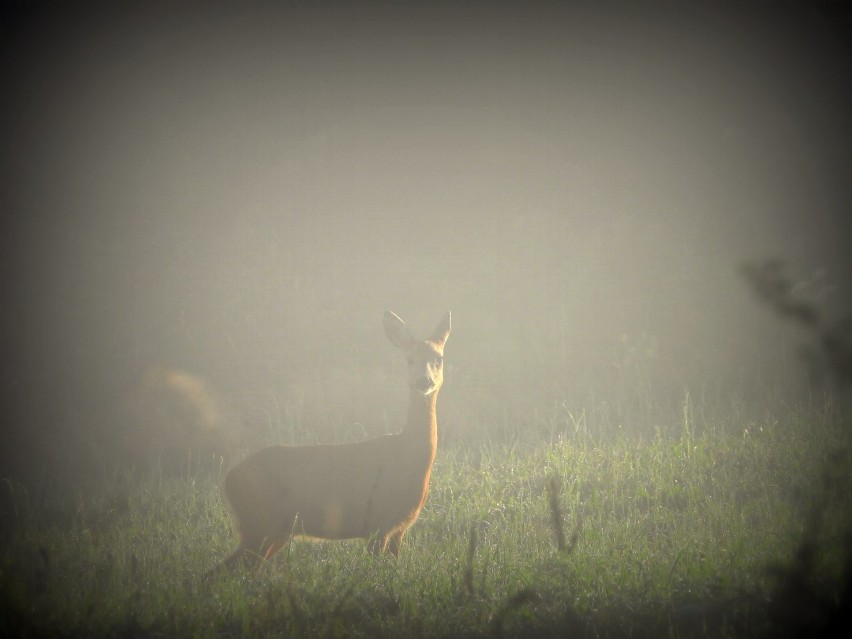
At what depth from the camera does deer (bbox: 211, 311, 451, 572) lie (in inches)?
253

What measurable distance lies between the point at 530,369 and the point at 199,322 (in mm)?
8078

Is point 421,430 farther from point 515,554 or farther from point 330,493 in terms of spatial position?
point 515,554

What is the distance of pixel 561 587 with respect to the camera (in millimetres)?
5555

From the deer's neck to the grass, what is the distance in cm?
80

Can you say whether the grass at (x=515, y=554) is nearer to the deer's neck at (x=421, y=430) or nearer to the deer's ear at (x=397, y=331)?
the deer's neck at (x=421, y=430)

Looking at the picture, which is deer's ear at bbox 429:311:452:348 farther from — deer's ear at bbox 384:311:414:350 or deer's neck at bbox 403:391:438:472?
deer's neck at bbox 403:391:438:472

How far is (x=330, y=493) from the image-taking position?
649cm

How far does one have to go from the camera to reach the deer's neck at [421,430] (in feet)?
22.2

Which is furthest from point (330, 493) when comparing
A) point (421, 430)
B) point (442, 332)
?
point (442, 332)

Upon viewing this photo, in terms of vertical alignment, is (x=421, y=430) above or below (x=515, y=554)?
above

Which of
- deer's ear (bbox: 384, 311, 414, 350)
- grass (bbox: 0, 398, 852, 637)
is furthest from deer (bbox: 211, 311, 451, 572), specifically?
deer's ear (bbox: 384, 311, 414, 350)

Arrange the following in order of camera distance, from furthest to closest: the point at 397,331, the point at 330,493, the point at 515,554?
the point at 397,331 → the point at 330,493 → the point at 515,554

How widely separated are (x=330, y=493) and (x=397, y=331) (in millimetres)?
1913

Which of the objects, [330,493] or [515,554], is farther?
[330,493]
